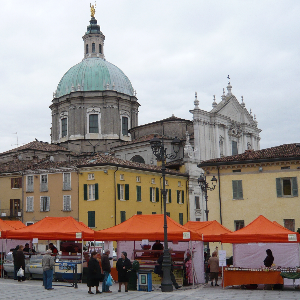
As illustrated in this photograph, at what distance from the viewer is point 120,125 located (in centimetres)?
6269

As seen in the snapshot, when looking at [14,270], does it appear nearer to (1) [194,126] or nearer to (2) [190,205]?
(2) [190,205]

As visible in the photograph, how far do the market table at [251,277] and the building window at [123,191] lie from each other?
76.5ft

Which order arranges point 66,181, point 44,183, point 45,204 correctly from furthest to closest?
point 44,183 → point 45,204 → point 66,181

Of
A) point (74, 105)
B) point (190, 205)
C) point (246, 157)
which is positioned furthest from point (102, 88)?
Answer: point (246, 157)

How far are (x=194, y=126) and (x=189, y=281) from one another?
117 feet

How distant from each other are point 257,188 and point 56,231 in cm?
1419

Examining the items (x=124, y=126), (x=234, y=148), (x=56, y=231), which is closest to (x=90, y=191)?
(x=56, y=231)

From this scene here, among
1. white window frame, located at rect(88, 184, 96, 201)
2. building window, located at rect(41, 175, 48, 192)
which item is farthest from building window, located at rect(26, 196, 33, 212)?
white window frame, located at rect(88, 184, 96, 201)

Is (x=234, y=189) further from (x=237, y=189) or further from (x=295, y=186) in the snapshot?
(x=295, y=186)

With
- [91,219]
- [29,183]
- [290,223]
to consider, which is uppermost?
[29,183]

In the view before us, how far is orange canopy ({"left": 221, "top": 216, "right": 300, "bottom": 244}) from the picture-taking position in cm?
1781

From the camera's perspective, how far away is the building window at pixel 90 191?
133 feet

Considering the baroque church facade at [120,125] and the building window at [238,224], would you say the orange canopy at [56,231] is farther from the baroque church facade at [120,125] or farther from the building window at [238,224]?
the baroque church facade at [120,125]

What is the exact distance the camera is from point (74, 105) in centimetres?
6219
